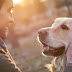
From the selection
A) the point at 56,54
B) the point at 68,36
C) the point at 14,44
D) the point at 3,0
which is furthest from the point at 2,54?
the point at 14,44

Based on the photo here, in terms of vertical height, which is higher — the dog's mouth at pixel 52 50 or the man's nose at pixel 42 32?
the man's nose at pixel 42 32

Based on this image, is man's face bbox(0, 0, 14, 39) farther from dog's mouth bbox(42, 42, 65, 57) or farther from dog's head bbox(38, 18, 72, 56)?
dog's mouth bbox(42, 42, 65, 57)

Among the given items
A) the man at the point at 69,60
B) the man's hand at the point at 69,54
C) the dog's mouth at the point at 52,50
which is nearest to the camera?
the man at the point at 69,60

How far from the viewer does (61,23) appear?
3549mm

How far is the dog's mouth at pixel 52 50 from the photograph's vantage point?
130 inches

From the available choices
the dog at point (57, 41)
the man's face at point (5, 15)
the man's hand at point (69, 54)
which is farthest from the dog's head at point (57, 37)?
the man's face at point (5, 15)

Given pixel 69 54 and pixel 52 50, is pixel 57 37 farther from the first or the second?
pixel 69 54

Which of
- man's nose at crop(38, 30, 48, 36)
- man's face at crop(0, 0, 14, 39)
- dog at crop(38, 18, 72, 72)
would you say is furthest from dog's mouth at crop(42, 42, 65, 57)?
man's face at crop(0, 0, 14, 39)

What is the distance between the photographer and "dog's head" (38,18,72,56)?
3346 millimetres

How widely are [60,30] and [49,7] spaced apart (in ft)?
95.8

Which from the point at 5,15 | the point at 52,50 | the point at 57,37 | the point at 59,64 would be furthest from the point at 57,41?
the point at 5,15

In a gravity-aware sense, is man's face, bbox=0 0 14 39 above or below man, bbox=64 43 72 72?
above

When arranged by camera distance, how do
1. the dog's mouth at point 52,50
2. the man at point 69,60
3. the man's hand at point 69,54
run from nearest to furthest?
the man at point 69,60 → the man's hand at point 69,54 → the dog's mouth at point 52,50

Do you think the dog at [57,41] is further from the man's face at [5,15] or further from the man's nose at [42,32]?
the man's face at [5,15]
